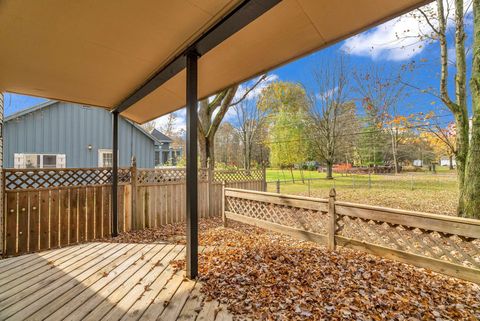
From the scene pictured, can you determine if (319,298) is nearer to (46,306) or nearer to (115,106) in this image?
(46,306)

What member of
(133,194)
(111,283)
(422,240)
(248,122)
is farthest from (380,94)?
(111,283)

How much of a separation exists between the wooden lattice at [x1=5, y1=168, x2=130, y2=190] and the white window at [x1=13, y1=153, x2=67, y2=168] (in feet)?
17.8

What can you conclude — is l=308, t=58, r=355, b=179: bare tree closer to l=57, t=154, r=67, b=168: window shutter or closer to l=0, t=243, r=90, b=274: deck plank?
l=57, t=154, r=67, b=168: window shutter

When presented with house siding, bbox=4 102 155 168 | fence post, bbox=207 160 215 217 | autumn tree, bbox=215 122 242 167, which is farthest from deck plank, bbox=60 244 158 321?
autumn tree, bbox=215 122 242 167

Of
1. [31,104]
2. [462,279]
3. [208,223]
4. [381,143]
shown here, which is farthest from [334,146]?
[31,104]

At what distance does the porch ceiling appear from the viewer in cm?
160

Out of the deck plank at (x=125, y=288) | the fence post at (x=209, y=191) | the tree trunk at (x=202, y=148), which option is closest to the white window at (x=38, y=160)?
the tree trunk at (x=202, y=148)

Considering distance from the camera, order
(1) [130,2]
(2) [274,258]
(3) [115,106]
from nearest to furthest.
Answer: (1) [130,2] → (2) [274,258] → (3) [115,106]

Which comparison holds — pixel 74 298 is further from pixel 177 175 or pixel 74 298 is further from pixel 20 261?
pixel 177 175

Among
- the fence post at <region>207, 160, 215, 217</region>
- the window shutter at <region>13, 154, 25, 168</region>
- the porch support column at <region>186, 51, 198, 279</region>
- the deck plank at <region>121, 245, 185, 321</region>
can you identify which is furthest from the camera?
the window shutter at <region>13, 154, 25, 168</region>

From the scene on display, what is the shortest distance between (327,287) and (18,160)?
35.6 ft

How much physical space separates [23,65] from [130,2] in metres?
1.81

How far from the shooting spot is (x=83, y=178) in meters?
4.49

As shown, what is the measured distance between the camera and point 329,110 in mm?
16391
